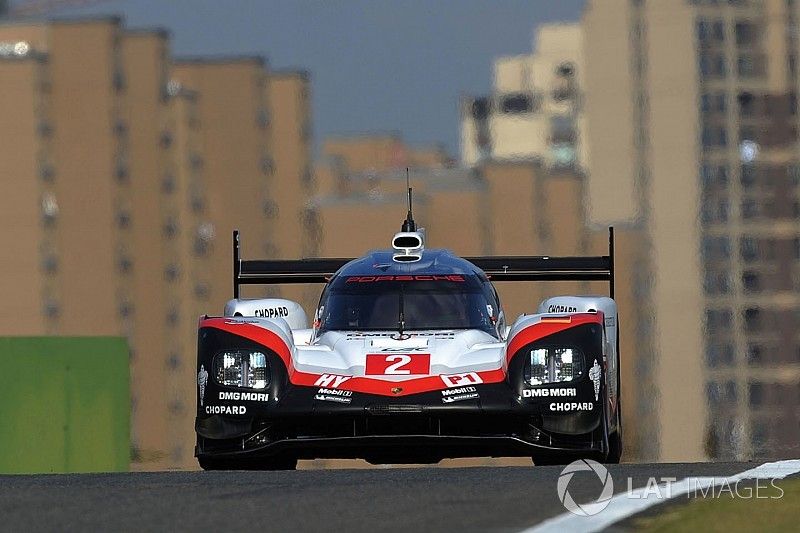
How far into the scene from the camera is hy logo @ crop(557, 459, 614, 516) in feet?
32.0

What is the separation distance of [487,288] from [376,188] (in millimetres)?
154832

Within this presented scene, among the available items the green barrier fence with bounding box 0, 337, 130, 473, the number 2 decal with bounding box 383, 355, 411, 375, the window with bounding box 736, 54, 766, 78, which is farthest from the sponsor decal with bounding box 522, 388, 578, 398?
the window with bounding box 736, 54, 766, 78

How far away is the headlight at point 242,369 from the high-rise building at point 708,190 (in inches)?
5166

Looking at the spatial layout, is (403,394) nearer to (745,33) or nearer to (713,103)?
(713,103)

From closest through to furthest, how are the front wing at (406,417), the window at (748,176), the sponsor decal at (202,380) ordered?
1. the front wing at (406,417)
2. the sponsor decal at (202,380)
3. the window at (748,176)

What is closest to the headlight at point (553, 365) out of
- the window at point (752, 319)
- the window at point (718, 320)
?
the window at point (718, 320)

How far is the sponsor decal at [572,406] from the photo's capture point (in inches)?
535

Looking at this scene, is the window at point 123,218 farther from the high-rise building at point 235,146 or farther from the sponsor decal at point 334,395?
the sponsor decal at point 334,395

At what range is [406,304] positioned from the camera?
15.0 meters

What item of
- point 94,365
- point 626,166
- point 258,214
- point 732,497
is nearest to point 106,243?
point 258,214

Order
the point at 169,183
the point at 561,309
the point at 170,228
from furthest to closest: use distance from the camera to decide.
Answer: the point at 169,183 → the point at 170,228 → the point at 561,309

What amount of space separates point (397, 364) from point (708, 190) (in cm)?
14823

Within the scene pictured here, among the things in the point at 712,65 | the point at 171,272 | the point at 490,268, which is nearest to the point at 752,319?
the point at 712,65

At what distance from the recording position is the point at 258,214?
133875 millimetres
